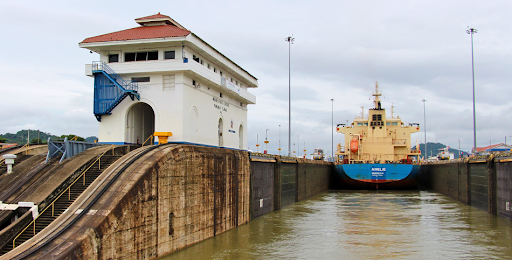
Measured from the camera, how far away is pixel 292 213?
98.4ft

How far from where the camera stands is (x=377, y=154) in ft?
181

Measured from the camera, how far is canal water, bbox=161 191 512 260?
57.3 ft

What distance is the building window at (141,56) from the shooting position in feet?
82.5

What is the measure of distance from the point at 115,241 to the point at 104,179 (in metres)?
2.81

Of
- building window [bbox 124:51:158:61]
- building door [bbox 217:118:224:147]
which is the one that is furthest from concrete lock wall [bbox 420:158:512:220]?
building window [bbox 124:51:158:61]

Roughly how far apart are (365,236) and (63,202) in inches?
572

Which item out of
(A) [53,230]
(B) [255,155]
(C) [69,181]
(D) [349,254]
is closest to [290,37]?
(B) [255,155]

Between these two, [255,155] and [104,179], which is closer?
[104,179]

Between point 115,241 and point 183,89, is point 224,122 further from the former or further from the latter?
point 115,241

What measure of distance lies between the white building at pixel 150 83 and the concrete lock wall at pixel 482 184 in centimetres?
1803

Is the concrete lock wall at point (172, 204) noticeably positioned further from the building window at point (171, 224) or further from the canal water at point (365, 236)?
the canal water at point (365, 236)

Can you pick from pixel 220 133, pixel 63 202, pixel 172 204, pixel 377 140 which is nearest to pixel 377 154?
pixel 377 140

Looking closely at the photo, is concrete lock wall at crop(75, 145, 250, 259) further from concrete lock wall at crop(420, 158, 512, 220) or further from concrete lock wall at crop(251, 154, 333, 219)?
concrete lock wall at crop(420, 158, 512, 220)

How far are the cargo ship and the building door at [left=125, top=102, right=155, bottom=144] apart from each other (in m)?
28.9
